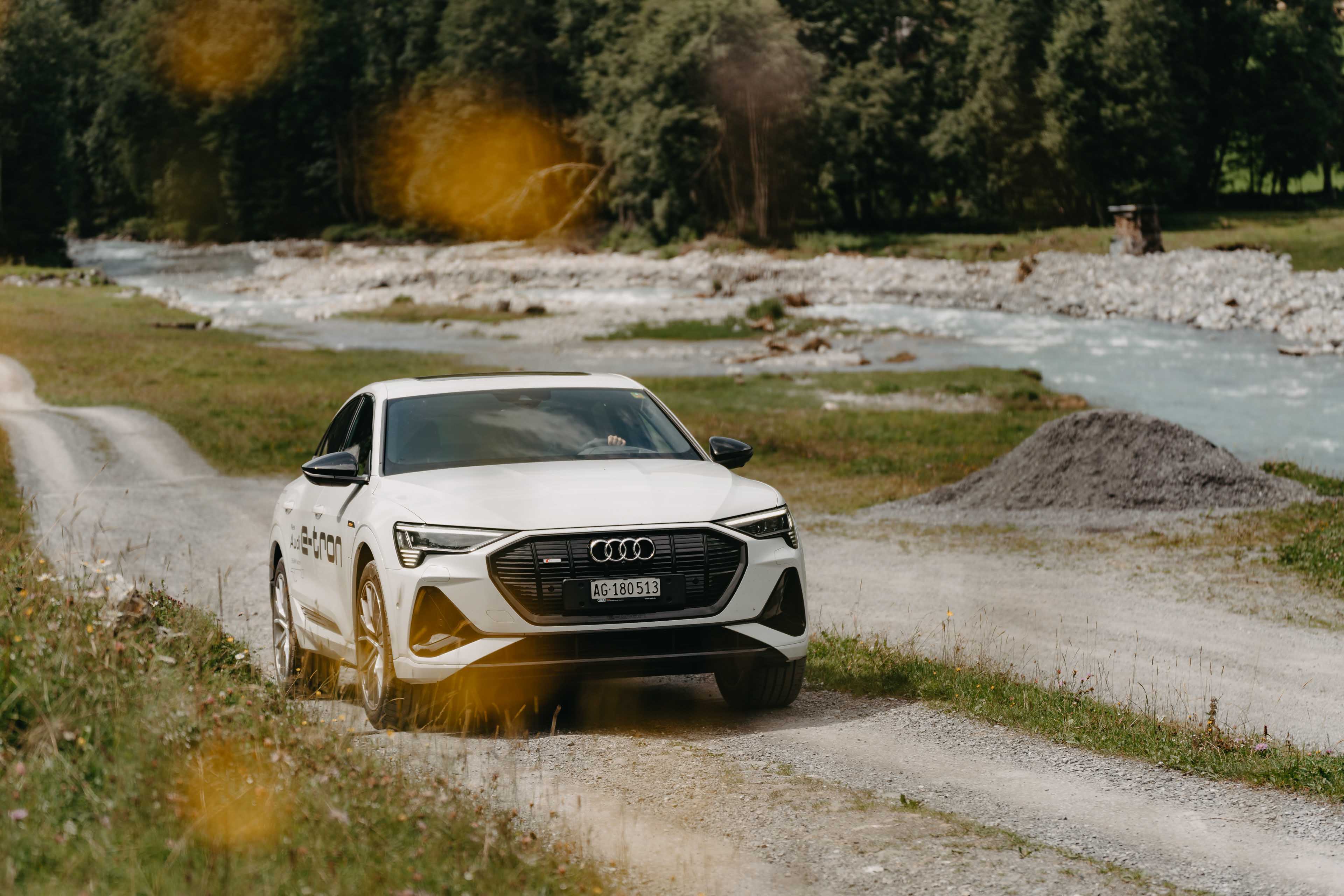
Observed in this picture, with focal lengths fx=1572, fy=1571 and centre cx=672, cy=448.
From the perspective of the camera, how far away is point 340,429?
9688mm

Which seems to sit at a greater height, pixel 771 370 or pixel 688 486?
pixel 688 486

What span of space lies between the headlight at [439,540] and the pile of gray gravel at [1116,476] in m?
12.0

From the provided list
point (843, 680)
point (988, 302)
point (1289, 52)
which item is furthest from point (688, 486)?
point (1289, 52)

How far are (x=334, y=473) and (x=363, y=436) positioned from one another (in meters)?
0.83

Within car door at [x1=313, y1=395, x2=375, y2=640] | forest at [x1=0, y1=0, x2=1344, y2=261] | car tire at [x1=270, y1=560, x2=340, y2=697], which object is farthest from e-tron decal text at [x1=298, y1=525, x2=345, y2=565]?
forest at [x1=0, y1=0, x2=1344, y2=261]

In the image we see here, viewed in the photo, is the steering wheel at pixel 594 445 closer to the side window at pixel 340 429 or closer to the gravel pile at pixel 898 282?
the side window at pixel 340 429

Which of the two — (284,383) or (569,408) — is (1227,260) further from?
(569,408)

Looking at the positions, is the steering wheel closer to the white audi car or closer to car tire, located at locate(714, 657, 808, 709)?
the white audi car

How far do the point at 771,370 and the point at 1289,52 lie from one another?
54.1 m

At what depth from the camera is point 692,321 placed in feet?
171

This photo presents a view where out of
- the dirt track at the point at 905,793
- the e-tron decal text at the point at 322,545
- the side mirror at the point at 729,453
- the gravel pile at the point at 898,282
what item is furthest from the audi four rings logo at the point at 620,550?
the gravel pile at the point at 898,282

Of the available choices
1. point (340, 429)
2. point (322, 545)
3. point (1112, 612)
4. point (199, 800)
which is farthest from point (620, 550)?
point (1112, 612)

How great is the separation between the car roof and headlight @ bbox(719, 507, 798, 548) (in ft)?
5.00

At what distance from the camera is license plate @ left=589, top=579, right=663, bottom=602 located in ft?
23.6
